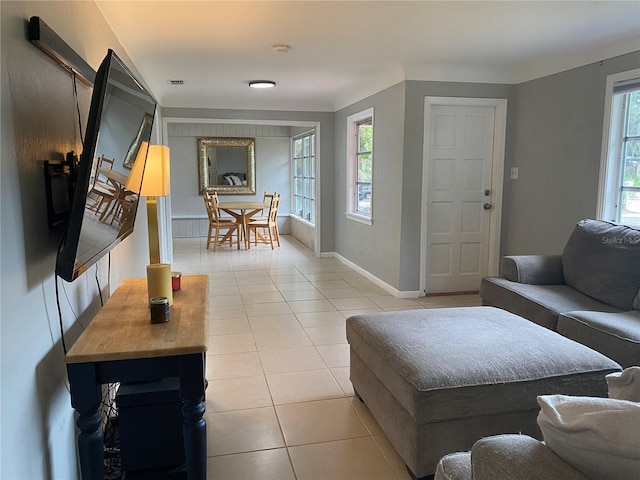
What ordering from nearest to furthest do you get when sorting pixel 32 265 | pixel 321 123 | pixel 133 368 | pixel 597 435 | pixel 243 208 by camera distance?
pixel 597 435, pixel 32 265, pixel 133 368, pixel 321 123, pixel 243 208

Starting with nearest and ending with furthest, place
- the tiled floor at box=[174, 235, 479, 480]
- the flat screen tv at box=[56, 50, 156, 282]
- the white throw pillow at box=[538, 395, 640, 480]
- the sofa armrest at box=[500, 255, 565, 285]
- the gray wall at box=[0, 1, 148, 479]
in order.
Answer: the white throw pillow at box=[538, 395, 640, 480]
the gray wall at box=[0, 1, 148, 479]
the flat screen tv at box=[56, 50, 156, 282]
the tiled floor at box=[174, 235, 479, 480]
the sofa armrest at box=[500, 255, 565, 285]

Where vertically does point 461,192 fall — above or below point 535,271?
above

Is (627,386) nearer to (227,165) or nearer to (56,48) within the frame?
(56,48)

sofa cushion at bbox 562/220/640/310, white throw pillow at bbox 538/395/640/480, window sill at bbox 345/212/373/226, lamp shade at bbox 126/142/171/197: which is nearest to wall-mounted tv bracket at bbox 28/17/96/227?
lamp shade at bbox 126/142/171/197

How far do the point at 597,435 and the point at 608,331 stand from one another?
68.2 inches

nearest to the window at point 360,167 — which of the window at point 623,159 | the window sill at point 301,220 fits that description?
the window sill at point 301,220

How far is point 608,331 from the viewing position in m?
2.36

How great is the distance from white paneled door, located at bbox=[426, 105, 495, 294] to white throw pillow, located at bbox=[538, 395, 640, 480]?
3.72 m

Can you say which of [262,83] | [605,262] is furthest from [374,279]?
[605,262]

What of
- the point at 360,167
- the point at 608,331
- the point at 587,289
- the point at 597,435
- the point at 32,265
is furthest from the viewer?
the point at 360,167

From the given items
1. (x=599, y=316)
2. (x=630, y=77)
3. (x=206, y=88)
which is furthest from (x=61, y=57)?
(x=206, y=88)

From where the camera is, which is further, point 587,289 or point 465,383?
point 587,289

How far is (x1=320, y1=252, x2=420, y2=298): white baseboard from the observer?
4.64 m

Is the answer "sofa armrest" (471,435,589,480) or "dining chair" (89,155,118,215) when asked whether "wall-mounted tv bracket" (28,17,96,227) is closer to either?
"dining chair" (89,155,118,215)
